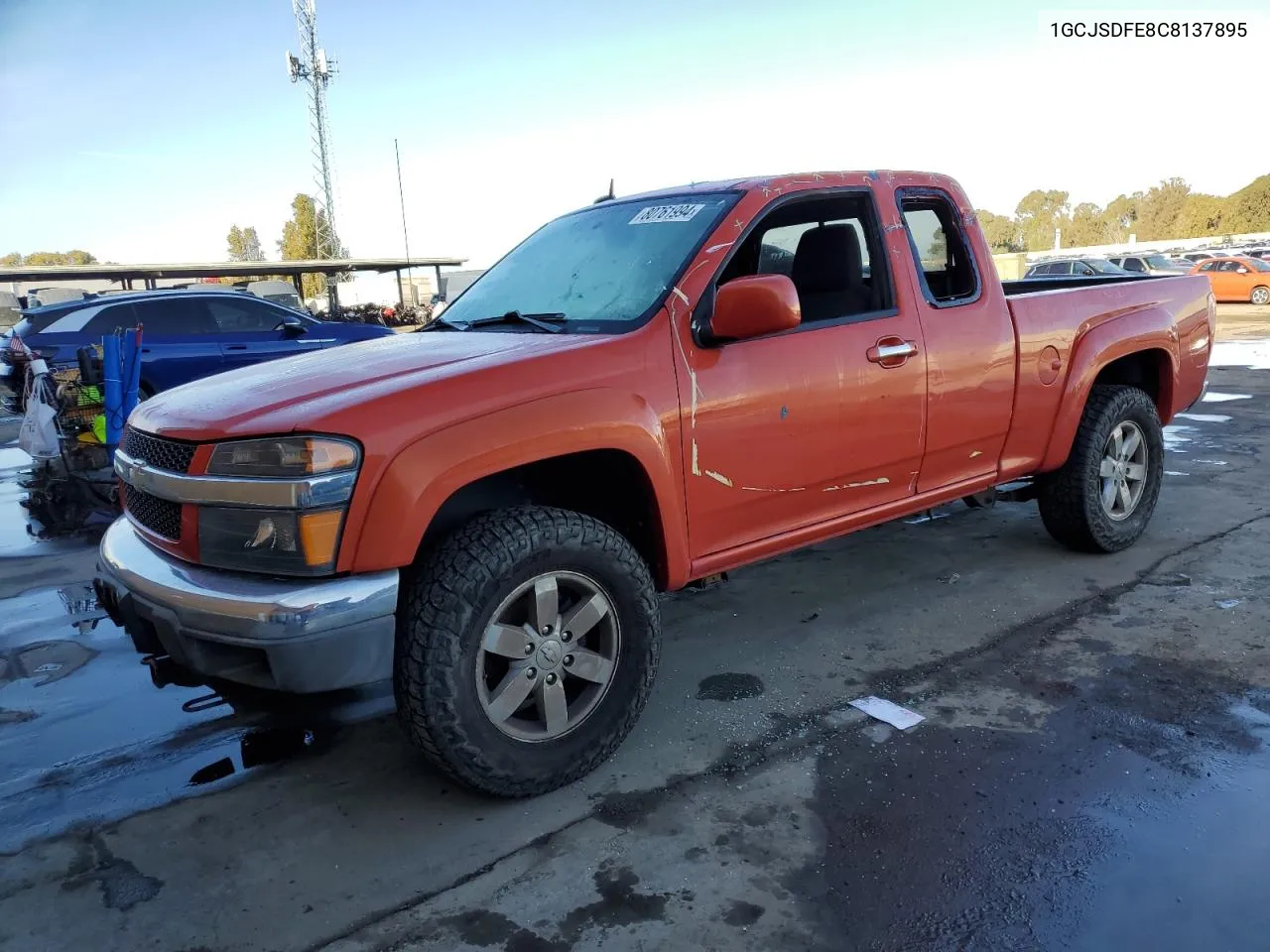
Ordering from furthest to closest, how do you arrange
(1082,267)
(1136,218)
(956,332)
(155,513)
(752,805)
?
1. (1136,218)
2. (1082,267)
3. (956,332)
4. (155,513)
5. (752,805)

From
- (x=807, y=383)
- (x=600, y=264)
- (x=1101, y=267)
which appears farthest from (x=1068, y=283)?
(x=1101, y=267)

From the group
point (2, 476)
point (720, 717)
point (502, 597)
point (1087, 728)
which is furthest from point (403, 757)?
point (2, 476)

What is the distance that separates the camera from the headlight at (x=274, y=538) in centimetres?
247

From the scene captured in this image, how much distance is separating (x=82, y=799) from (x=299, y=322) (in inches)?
313

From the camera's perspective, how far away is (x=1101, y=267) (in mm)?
22422

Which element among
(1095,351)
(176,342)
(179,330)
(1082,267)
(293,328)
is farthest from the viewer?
(1082,267)

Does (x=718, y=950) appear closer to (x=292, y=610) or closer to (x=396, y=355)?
(x=292, y=610)

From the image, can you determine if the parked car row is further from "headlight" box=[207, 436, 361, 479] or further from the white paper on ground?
"headlight" box=[207, 436, 361, 479]

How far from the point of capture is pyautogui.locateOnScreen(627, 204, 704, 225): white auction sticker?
Result: 351cm

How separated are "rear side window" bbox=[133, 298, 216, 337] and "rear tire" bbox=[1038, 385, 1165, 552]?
8895 millimetres

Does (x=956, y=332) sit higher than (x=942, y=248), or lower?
lower

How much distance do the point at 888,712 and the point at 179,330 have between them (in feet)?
30.2

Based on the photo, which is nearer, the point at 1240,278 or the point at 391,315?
the point at 1240,278

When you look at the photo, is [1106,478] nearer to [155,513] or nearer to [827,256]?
[827,256]
